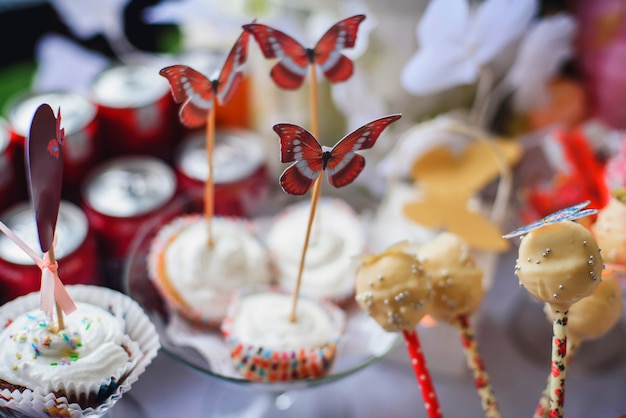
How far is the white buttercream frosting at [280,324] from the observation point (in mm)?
825

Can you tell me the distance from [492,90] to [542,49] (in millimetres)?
181

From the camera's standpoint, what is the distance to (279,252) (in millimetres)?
987

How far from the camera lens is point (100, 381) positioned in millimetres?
675

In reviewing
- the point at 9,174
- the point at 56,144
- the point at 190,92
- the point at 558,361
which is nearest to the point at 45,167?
the point at 56,144

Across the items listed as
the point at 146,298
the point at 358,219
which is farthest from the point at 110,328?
the point at 358,219

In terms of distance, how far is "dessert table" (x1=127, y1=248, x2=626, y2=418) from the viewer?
929 millimetres

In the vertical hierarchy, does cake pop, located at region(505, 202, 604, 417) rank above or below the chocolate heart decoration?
below

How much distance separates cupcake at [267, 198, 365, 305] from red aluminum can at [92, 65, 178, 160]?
272mm

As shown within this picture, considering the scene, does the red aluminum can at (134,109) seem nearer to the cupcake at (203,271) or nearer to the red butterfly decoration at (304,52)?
the cupcake at (203,271)

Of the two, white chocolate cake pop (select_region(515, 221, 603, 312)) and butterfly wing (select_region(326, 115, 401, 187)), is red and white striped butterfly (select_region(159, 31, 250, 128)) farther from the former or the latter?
white chocolate cake pop (select_region(515, 221, 603, 312))

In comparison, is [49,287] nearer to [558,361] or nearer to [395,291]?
[395,291]

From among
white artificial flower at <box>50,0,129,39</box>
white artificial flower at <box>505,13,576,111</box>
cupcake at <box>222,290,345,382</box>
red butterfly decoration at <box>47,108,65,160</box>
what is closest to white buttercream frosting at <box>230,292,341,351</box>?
cupcake at <box>222,290,345,382</box>

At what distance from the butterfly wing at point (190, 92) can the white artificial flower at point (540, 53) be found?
0.53 metres

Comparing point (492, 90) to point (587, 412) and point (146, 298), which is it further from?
point (146, 298)
